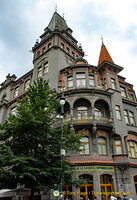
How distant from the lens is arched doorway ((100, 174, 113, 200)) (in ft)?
58.7

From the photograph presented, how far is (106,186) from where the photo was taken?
61.0 ft

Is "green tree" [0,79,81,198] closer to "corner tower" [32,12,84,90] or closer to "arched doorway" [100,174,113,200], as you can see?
"arched doorway" [100,174,113,200]

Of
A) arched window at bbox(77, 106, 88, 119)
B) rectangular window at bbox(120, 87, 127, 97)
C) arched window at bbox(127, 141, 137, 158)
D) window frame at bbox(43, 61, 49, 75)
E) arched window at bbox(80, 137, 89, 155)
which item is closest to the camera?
arched window at bbox(80, 137, 89, 155)

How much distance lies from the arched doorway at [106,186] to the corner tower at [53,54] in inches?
511

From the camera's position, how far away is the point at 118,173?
1906 centimetres

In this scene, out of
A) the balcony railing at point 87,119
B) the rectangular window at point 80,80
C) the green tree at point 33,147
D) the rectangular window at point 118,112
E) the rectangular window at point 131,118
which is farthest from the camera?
the rectangular window at point 131,118

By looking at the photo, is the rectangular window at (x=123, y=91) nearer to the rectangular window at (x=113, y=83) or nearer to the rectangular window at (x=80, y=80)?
the rectangular window at (x=113, y=83)

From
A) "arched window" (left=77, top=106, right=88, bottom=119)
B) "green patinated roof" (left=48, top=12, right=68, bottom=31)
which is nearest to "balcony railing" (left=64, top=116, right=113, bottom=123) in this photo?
"arched window" (left=77, top=106, right=88, bottom=119)

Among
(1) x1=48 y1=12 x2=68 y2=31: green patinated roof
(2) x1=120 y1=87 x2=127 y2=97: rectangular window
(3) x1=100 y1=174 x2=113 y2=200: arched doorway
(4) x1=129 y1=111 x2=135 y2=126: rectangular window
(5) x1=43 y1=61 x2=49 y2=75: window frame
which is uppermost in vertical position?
(1) x1=48 y1=12 x2=68 y2=31: green patinated roof

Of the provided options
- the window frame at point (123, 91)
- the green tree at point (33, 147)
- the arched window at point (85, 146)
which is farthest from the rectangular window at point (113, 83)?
the green tree at point (33, 147)

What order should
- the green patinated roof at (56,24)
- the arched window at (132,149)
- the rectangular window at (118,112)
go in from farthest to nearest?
the green patinated roof at (56,24), the rectangular window at (118,112), the arched window at (132,149)

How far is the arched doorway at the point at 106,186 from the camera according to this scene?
704 inches

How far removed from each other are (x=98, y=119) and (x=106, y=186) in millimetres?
7230

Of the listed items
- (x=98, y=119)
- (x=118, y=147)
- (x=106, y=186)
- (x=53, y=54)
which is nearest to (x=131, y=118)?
(x=118, y=147)
